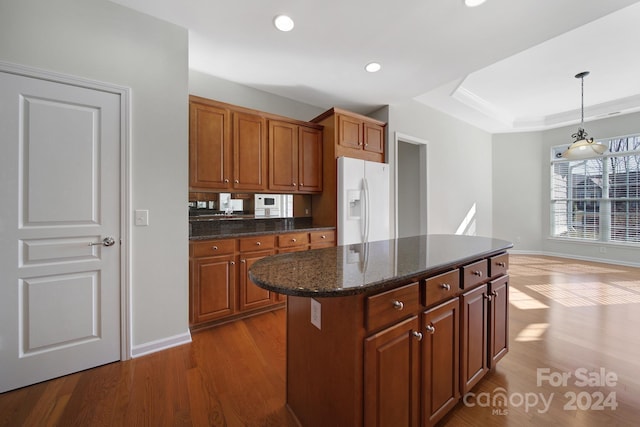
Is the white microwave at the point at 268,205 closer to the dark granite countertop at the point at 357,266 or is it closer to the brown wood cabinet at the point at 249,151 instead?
the brown wood cabinet at the point at 249,151

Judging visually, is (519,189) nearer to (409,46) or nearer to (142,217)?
(409,46)

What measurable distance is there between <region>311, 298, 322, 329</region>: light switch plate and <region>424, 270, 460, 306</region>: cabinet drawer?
1.65ft

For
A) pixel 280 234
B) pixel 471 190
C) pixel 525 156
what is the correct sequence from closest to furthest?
pixel 280 234
pixel 471 190
pixel 525 156

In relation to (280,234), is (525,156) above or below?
above

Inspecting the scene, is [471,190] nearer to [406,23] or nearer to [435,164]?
[435,164]

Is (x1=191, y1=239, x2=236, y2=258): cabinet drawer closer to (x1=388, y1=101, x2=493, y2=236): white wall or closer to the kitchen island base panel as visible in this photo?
the kitchen island base panel

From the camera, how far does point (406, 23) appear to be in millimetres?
2139

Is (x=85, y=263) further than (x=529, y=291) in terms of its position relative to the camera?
No

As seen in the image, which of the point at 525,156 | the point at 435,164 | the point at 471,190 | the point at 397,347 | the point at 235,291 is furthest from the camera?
the point at 525,156

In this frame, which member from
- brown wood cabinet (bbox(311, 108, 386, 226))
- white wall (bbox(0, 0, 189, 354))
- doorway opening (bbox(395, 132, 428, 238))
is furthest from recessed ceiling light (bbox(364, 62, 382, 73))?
white wall (bbox(0, 0, 189, 354))

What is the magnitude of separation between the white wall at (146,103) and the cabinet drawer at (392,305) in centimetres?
183

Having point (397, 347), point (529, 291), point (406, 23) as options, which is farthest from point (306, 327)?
point (529, 291)

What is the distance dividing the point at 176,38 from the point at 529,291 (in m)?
5.00

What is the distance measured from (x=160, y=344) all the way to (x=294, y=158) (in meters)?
2.35
